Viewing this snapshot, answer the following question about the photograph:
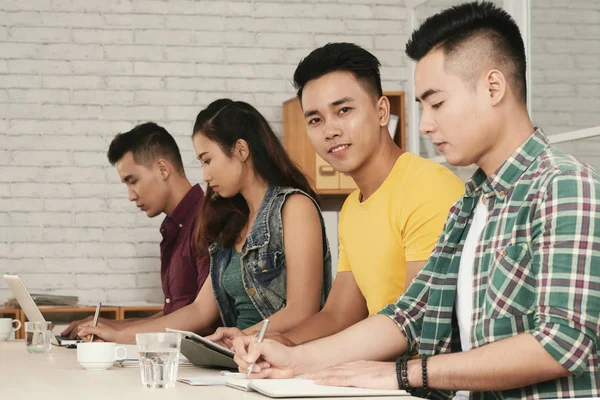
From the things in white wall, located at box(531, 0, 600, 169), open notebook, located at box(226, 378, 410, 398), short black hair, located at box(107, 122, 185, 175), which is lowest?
open notebook, located at box(226, 378, 410, 398)

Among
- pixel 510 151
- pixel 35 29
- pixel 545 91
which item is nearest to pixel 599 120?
pixel 545 91

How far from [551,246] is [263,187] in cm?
154

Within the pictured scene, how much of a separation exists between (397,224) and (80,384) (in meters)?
0.88

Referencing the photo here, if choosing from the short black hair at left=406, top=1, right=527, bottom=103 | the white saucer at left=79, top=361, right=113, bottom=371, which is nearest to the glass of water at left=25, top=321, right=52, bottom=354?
the white saucer at left=79, top=361, right=113, bottom=371

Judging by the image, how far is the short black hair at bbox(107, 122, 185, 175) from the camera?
395 cm

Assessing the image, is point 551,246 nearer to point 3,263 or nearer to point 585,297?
point 585,297

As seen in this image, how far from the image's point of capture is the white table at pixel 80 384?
5.06 ft

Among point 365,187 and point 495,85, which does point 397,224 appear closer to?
point 365,187

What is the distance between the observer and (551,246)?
4.79 feet

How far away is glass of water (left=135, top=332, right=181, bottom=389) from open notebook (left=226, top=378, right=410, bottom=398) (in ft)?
0.46

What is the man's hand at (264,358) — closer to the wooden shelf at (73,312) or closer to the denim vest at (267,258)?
the denim vest at (267,258)

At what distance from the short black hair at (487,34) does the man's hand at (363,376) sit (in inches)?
22.8

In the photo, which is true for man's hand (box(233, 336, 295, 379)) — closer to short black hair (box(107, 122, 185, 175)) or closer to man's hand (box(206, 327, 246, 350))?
man's hand (box(206, 327, 246, 350))

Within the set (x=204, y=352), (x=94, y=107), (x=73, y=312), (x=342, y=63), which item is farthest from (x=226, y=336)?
(x=94, y=107)
